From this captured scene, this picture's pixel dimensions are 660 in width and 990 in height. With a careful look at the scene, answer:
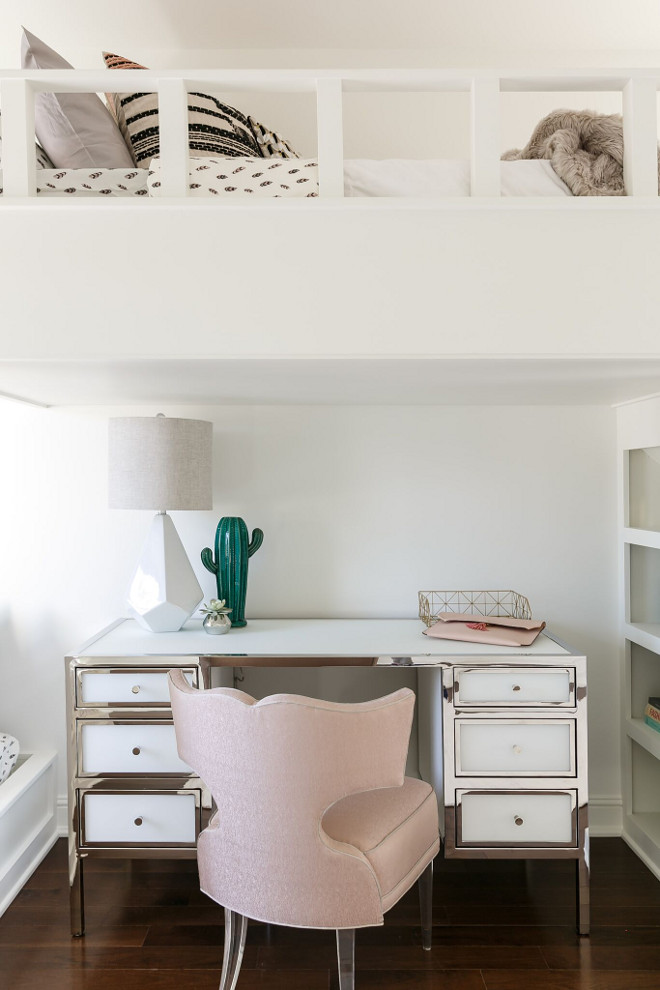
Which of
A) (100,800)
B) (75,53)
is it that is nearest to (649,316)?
(100,800)

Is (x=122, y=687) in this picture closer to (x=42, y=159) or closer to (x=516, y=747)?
(x=516, y=747)

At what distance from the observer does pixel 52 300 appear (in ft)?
5.40

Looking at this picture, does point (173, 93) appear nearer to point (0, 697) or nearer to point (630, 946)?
point (0, 697)

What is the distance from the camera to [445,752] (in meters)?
2.19

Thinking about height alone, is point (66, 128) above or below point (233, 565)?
above

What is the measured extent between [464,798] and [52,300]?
1.65 m

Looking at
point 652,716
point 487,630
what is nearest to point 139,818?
point 487,630

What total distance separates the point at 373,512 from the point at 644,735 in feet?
3.79

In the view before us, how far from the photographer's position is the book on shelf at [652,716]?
258 centimetres

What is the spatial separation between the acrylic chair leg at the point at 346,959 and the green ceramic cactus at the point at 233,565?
1070 millimetres

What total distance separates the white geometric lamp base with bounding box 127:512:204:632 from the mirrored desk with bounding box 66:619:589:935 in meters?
0.24

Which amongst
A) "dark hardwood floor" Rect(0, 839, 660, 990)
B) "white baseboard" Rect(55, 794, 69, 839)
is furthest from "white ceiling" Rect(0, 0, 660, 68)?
"dark hardwood floor" Rect(0, 839, 660, 990)

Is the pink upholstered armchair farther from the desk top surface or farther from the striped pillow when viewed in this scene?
the striped pillow

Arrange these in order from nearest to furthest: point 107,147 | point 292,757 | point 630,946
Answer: point 292,757, point 107,147, point 630,946
